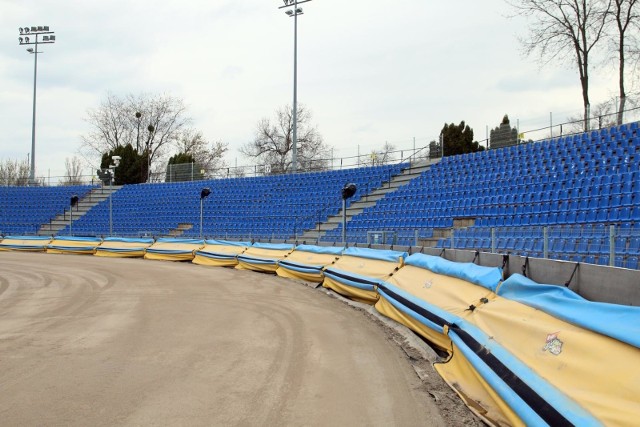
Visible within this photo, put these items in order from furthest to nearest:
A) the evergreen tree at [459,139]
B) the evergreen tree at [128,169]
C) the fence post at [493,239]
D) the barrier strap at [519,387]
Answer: the evergreen tree at [128,169]
the evergreen tree at [459,139]
the fence post at [493,239]
the barrier strap at [519,387]

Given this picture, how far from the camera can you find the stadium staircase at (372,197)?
88.9ft

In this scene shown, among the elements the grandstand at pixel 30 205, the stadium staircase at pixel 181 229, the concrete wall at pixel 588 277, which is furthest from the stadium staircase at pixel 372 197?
the grandstand at pixel 30 205

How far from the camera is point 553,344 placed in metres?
4.34

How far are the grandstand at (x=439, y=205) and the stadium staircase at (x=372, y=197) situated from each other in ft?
0.30

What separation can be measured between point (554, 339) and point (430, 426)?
1294mm

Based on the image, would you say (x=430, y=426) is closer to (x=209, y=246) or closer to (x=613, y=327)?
(x=613, y=327)

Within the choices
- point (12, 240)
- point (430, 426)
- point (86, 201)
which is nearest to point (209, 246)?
point (12, 240)

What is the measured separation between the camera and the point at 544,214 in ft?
54.2

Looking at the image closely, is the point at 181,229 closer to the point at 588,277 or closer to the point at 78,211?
the point at 78,211

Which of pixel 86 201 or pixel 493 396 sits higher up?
pixel 86 201

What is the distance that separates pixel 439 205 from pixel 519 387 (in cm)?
1860

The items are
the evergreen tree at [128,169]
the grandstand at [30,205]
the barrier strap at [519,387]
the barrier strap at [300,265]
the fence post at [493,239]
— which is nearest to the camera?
the barrier strap at [519,387]

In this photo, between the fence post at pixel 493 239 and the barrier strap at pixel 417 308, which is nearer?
the barrier strap at pixel 417 308

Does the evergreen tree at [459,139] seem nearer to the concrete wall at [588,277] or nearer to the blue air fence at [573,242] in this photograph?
the blue air fence at [573,242]
